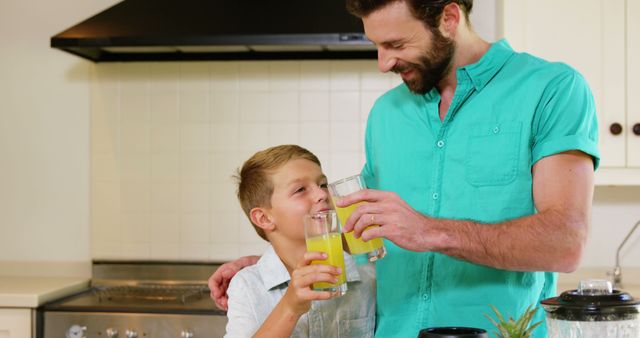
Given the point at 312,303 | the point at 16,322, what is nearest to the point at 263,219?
the point at 312,303

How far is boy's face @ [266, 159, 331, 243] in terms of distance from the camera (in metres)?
1.88

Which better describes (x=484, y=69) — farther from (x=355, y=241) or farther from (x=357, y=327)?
(x=357, y=327)

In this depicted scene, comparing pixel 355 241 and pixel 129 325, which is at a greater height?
pixel 355 241

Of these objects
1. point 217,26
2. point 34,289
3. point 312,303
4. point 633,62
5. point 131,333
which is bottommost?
point 131,333

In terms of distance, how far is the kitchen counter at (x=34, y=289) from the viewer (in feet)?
10.0

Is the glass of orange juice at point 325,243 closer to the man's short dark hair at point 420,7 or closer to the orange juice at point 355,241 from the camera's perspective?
the orange juice at point 355,241

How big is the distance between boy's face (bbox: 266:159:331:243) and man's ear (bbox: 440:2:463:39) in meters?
0.43

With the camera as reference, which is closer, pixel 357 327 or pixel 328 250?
pixel 328 250

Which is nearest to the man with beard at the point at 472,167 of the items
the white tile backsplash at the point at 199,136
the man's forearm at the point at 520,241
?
the man's forearm at the point at 520,241

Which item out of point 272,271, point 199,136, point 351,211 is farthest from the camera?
point 199,136

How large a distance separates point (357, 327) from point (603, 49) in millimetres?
1798

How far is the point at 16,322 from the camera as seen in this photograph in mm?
3062

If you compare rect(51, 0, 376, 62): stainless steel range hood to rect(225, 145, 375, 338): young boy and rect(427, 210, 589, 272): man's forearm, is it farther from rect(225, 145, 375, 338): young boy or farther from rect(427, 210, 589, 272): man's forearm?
rect(427, 210, 589, 272): man's forearm

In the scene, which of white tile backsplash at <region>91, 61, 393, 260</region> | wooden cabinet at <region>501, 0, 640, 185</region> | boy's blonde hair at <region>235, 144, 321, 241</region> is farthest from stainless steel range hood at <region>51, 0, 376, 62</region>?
boy's blonde hair at <region>235, 144, 321, 241</region>
